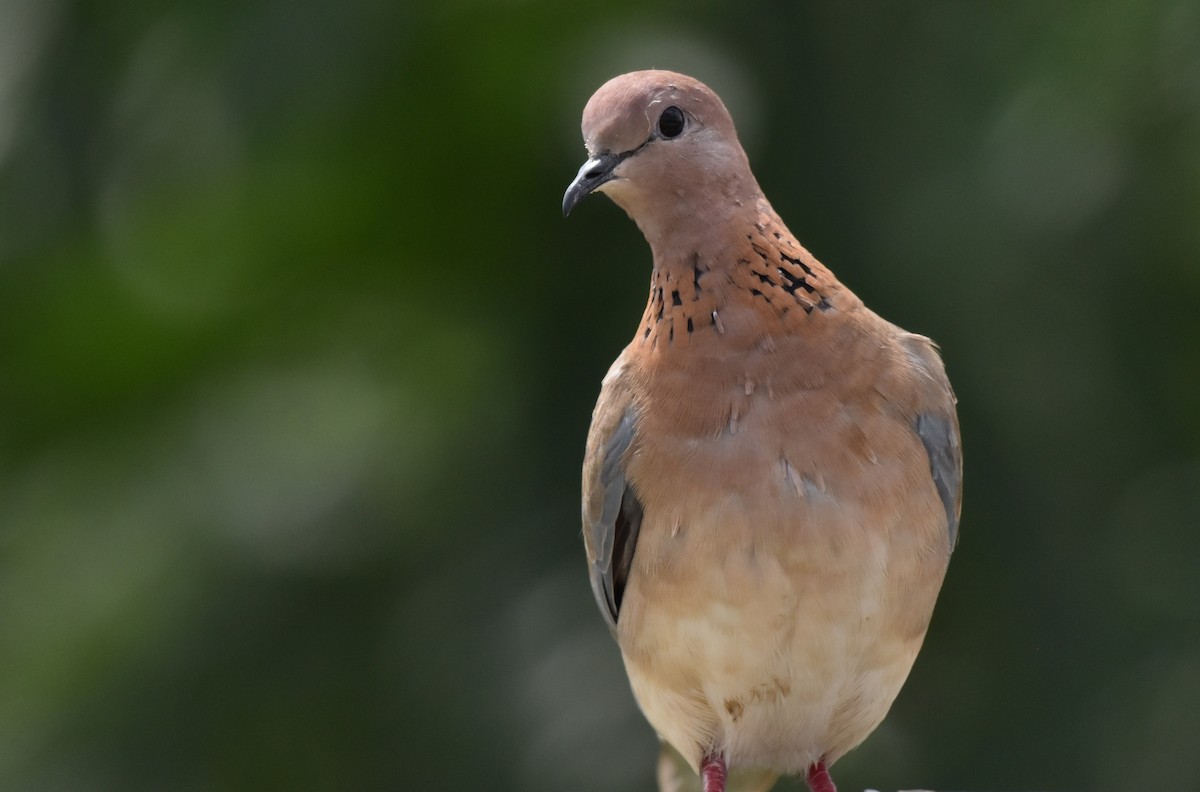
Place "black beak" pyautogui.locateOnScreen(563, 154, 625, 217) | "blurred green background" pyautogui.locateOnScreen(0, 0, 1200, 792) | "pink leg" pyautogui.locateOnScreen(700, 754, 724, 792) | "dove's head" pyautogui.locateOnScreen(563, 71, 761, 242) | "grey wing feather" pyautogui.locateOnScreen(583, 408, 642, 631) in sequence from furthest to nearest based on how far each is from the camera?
"blurred green background" pyautogui.locateOnScreen(0, 0, 1200, 792), "pink leg" pyautogui.locateOnScreen(700, 754, 724, 792), "grey wing feather" pyautogui.locateOnScreen(583, 408, 642, 631), "dove's head" pyautogui.locateOnScreen(563, 71, 761, 242), "black beak" pyautogui.locateOnScreen(563, 154, 625, 217)

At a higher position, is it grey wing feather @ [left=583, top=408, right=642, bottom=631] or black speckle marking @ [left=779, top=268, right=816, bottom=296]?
→ black speckle marking @ [left=779, top=268, right=816, bottom=296]

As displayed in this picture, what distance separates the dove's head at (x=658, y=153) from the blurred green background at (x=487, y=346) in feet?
5.26

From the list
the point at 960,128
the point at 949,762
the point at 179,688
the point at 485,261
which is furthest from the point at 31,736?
Result: the point at 960,128

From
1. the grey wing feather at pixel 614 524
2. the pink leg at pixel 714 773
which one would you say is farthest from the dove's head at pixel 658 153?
the pink leg at pixel 714 773

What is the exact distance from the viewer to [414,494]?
539 centimetres

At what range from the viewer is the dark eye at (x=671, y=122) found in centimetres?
339

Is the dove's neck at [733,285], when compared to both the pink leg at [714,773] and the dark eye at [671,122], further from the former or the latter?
the pink leg at [714,773]

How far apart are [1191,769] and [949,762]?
885 mm

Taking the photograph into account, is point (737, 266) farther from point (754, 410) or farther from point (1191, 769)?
point (1191, 769)

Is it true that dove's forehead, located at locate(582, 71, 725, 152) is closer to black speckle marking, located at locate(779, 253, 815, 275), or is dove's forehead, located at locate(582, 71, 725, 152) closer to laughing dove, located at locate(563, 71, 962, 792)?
laughing dove, located at locate(563, 71, 962, 792)

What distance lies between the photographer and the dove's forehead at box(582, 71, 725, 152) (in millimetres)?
3334

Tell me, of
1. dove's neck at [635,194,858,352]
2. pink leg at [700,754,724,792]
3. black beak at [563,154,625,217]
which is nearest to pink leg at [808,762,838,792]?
pink leg at [700,754,724,792]

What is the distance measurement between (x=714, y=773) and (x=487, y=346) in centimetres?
197

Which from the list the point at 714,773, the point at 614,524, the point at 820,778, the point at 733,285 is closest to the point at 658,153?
the point at 733,285
